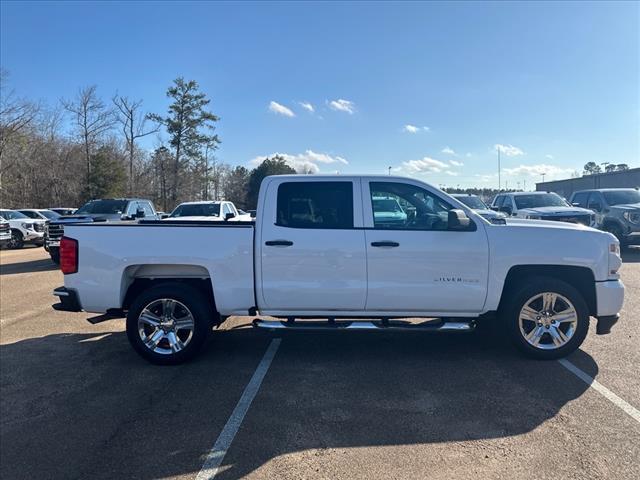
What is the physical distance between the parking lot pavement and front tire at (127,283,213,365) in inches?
8.5

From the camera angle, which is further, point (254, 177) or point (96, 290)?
point (254, 177)

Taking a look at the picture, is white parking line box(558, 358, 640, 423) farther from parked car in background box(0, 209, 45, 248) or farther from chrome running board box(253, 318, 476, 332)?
parked car in background box(0, 209, 45, 248)

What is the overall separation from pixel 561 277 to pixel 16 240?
22385 mm

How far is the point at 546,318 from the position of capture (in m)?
4.85

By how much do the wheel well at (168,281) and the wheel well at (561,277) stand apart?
129 inches

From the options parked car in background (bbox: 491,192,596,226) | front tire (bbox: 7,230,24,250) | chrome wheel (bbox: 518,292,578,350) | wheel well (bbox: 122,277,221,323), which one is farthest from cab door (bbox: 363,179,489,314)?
front tire (bbox: 7,230,24,250)

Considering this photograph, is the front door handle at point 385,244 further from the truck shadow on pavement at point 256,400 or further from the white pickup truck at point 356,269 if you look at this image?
the truck shadow on pavement at point 256,400

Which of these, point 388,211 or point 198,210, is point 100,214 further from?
point 388,211

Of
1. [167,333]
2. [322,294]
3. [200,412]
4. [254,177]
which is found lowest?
[200,412]

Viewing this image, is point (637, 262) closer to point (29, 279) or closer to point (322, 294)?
point (322, 294)

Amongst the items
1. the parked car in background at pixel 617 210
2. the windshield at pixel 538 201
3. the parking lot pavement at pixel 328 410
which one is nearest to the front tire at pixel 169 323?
the parking lot pavement at pixel 328 410

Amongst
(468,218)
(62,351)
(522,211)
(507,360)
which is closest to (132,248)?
(62,351)

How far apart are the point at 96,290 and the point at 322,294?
2.53m

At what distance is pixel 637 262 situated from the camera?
1166cm
